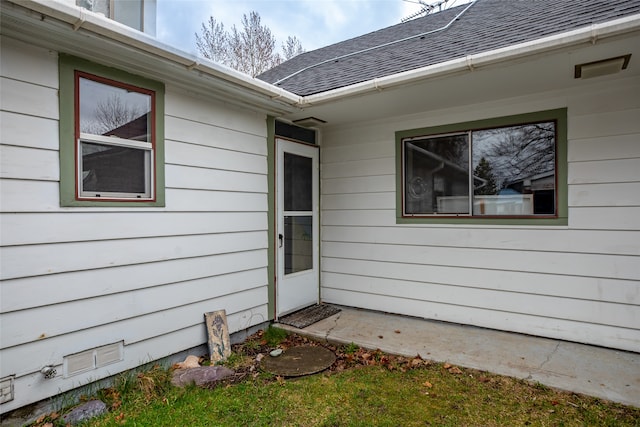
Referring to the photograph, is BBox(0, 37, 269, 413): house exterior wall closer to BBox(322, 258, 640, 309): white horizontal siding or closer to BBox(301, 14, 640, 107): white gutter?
BBox(301, 14, 640, 107): white gutter

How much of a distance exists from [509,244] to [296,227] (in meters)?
2.42

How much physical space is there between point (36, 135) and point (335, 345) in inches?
117

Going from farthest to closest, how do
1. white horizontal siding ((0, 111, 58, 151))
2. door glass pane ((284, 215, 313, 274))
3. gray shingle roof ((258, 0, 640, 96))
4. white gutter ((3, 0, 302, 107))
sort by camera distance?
1. door glass pane ((284, 215, 313, 274))
2. gray shingle roof ((258, 0, 640, 96))
3. white horizontal siding ((0, 111, 58, 151))
4. white gutter ((3, 0, 302, 107))

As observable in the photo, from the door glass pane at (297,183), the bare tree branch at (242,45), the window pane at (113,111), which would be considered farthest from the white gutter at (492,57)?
the bare tree branch at (242,45)

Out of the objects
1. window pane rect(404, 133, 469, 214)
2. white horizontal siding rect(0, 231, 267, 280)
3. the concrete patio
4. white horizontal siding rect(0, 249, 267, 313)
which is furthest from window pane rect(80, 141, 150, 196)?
window pane rect(404, 133, 469, 214)

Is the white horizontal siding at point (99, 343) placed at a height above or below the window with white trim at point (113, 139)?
below

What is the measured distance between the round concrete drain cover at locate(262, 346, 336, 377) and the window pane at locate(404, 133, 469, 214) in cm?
195

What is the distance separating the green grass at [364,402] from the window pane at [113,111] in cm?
189

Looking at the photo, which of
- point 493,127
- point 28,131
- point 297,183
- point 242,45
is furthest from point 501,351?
point 242,45

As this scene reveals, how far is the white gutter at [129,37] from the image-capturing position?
78.8 inches

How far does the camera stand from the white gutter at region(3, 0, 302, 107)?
2.00 metres

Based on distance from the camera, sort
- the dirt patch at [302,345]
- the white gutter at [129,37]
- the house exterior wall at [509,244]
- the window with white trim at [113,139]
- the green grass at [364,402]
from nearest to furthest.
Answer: the white gutter at [129,37], the green grass at [364,402], the window with white trim at [113,139], the dirt patch at [302,345], the house exterior wall at [509,244]

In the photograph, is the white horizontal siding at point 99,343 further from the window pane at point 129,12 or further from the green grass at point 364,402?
the window pane at point 129,12

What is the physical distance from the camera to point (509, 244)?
364 centimetres
